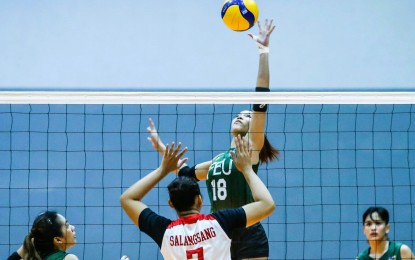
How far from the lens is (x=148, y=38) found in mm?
8750

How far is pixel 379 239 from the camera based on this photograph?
615 centimetres

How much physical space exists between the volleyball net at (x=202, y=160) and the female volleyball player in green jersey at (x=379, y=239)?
1377 mm

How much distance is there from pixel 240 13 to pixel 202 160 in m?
1.99

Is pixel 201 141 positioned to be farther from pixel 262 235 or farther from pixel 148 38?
pixel 262 235

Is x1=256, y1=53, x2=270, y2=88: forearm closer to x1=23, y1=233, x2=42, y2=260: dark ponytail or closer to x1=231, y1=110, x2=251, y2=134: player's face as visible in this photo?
x1=231, y1=110, x2=251, y2=134: player's face

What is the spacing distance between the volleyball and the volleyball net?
1301 mm

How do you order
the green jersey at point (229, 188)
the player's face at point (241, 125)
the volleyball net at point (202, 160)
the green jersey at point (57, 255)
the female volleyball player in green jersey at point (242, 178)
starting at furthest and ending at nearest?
1. the volleyball net at point (202, 160)
2. the player's face at point (241, 125)
3. the green jersey at point (229, 188)
4. the female volleyball player in green jersey at point (242, 178)
5. the green jersey at point (57, 255)

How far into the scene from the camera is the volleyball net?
788 cm

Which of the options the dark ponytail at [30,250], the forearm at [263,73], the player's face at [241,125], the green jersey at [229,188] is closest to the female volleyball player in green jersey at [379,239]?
the green jersey at [229,188]

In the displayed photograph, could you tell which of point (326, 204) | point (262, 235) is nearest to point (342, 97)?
point (262, 235)

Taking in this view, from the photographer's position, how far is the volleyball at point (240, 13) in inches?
263

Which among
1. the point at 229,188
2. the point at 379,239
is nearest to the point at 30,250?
the point at 229,188

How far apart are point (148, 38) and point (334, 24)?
2168 mm

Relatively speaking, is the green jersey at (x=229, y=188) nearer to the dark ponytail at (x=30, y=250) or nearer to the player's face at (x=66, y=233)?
the player's face at (x=66, y=233)
